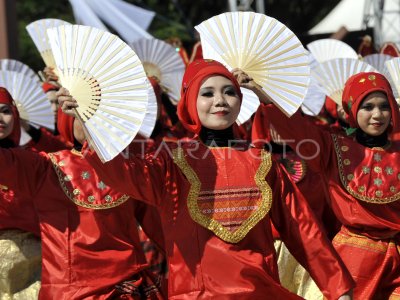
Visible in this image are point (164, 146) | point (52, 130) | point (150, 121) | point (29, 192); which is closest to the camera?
point (164, 146)

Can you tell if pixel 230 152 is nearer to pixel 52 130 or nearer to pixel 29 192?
pixel 29 192

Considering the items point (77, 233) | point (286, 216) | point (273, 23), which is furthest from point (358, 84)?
point (77, 233)

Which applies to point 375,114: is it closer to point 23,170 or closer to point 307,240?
point 307,240

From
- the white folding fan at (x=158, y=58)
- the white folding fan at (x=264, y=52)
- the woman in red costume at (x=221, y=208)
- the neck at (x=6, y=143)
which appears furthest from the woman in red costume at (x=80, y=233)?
the white folding fan at (x=158, y=58)

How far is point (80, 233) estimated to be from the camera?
185 inches

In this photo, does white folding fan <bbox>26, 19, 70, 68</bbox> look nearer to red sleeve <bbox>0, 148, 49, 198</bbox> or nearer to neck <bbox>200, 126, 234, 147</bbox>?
red sleeve <bbox>0, 148, 49, 198</bbox>

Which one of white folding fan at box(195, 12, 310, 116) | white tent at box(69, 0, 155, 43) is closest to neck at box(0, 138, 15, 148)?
white folding fan at box(195, 12, 310, 116)

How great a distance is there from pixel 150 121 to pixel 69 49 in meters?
2.46

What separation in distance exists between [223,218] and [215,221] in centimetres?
4

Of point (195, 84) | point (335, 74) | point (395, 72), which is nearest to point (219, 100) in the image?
point (195, 84)

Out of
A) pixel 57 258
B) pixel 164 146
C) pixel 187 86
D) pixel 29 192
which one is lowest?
pixel 57 258

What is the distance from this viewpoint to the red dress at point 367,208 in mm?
4723

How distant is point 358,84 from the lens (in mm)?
4953

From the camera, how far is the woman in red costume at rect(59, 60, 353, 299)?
3.76 metres
